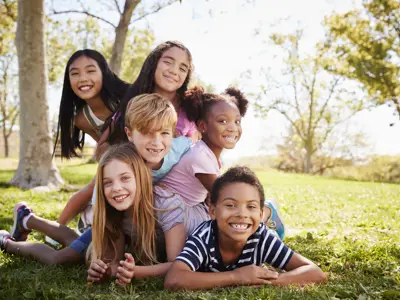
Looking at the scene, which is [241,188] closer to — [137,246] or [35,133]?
[137,246]

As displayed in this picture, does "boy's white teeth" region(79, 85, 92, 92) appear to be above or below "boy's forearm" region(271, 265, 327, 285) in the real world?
above

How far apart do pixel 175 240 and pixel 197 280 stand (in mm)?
579

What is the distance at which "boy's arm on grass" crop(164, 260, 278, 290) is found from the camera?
113 inches

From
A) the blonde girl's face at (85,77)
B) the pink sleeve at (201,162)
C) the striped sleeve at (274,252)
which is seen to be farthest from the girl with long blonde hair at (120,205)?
the blonde girl's face at (85,77)

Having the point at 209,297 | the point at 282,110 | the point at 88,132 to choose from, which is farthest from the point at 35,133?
the point at 282,110

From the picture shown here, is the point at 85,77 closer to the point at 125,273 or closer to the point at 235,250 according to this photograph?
the point at 125,273

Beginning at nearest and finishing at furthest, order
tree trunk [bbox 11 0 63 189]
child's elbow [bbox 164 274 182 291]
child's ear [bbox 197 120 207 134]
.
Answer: child's elbow [bbox 164 274 182 291] → child's ear [bbox 197 120 207 134] → tree trunk [bbox 11 0 63 189]

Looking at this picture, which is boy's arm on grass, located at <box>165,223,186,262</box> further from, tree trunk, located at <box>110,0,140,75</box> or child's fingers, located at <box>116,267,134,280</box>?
tree trunk, located at <box>110,0,140,75</box>

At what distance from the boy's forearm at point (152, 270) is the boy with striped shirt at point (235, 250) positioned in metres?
0.25

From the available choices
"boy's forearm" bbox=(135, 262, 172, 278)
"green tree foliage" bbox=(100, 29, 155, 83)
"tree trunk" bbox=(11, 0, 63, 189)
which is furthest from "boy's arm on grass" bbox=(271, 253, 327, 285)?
"green tree foliage" bbox=(100, 29, 155, 83)

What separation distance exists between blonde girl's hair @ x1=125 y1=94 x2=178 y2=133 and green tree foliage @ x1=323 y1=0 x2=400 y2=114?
1959cm

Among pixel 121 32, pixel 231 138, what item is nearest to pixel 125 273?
pixel 231 138

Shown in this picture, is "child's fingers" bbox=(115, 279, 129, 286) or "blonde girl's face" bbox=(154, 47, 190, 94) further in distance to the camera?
"blonde girl's face" bbox=(154, 47, 190, 94)

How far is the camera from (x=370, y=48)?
2136 cm
